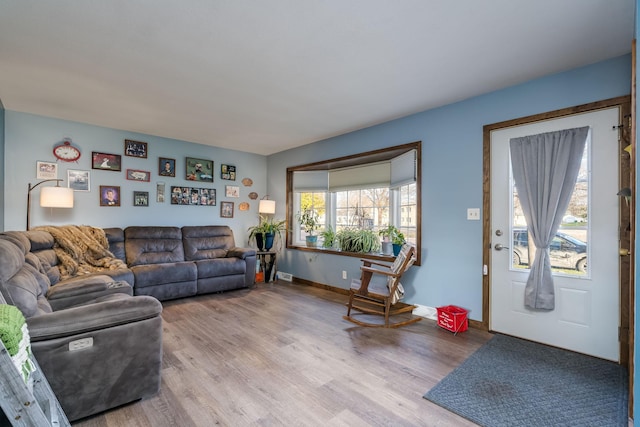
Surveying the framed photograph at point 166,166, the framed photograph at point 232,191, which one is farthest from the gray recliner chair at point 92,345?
the framed photograph at point 232,191

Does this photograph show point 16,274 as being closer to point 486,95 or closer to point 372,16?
point 372,16

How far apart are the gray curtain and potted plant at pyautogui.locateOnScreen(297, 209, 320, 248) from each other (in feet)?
10.2

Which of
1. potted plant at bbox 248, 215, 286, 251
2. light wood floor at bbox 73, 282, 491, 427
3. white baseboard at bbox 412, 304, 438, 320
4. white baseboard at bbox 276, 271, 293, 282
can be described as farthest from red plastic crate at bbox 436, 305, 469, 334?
potted plant at bbox 248, 215, 286, 251

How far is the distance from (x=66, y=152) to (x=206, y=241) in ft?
7.18

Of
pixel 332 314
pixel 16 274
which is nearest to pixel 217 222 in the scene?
pixel 332 314

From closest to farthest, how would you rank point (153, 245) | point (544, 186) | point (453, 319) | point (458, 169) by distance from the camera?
point (544, 186) → point (453, 319) → point (458, 169) → point (153, 245)

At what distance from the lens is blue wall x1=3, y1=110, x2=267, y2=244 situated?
3.59 metres

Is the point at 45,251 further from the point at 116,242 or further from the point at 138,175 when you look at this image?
the point at 138,175

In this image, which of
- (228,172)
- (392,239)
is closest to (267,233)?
(228,172)

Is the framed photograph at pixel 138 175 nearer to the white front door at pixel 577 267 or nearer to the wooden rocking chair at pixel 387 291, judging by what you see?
the wooden rocking chair at pixel 387 291

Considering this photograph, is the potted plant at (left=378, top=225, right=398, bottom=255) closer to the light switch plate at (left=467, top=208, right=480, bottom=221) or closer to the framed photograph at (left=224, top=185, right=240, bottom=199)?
the light switch plate at (left=467, top=208, right=480, bottom=221)

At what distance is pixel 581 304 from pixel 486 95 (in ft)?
6.92

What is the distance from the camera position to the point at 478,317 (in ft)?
9.84

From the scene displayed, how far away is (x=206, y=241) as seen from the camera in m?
4.80
